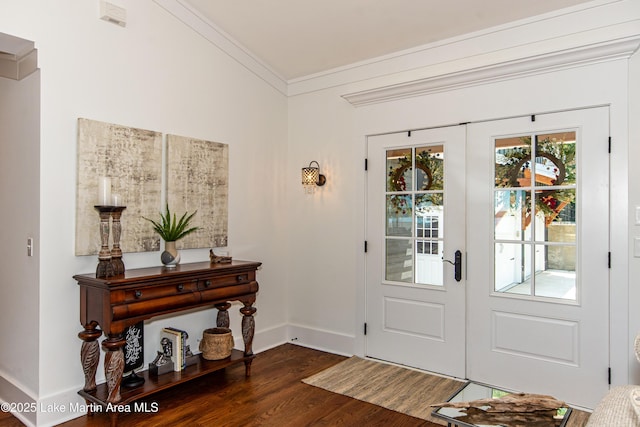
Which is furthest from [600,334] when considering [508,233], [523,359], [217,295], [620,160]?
[217,295]

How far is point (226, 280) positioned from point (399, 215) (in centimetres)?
158

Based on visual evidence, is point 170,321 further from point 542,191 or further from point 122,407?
point 542,191

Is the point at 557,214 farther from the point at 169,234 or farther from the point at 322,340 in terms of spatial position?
the point at 169,234

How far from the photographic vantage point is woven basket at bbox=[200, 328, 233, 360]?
337 cm

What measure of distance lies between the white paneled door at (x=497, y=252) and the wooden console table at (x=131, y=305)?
4.93 feet

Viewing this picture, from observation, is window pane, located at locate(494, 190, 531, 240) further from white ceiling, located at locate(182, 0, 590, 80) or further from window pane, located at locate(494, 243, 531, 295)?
white ceiling, located at locate(182, 0, 590, 80)

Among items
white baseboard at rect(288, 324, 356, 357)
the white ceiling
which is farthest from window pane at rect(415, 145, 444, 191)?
white baseboard at rect(288, 324, 356, 357)

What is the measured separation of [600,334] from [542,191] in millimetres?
1034

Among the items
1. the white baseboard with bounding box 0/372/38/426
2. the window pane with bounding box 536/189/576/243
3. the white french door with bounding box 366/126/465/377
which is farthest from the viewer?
the white french door with bounding box 366/126/465/377

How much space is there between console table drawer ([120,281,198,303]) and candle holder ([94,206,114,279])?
203mm

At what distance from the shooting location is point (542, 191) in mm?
3100

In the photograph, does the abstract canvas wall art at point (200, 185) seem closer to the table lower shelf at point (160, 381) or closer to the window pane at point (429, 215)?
the table lower shelf at point (160, 381)

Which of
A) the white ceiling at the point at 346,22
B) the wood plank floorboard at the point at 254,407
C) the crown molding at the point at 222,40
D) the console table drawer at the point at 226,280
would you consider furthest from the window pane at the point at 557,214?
Answer: the crown molding at the point at 222,40

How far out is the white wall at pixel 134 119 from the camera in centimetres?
269
